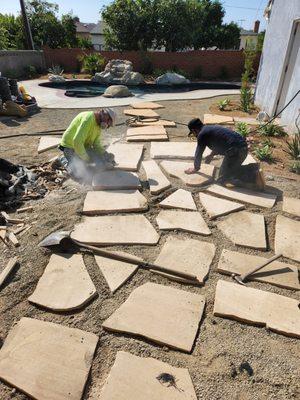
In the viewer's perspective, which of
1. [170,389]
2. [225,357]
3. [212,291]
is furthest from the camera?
[212,291]

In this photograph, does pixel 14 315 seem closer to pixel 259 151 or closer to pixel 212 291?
pixel 212 291

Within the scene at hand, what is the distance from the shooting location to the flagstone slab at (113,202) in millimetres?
4141

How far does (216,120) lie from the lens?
871cm

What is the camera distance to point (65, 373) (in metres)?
2.17

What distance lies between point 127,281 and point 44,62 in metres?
21.2

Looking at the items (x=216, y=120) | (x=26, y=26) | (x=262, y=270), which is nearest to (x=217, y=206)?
(x=262, y=270)

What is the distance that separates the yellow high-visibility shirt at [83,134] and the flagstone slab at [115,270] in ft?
7.26

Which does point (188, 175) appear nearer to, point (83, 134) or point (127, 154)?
point (127, 154)

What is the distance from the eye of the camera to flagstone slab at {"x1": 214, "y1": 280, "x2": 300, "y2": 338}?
259 cm

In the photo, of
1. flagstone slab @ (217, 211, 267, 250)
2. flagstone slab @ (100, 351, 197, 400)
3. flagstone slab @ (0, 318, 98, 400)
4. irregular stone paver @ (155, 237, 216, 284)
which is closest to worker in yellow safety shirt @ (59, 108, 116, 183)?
irregular stone paver @ (155, 237, 216, 284)

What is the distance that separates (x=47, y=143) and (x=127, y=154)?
2007 millimetres

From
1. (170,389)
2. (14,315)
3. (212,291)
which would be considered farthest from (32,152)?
(170,389)

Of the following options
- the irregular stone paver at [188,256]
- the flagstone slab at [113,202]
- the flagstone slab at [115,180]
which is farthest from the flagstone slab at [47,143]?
the irregular stone paver at [188,256]

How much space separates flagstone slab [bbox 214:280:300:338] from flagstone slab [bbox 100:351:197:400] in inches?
28.0
